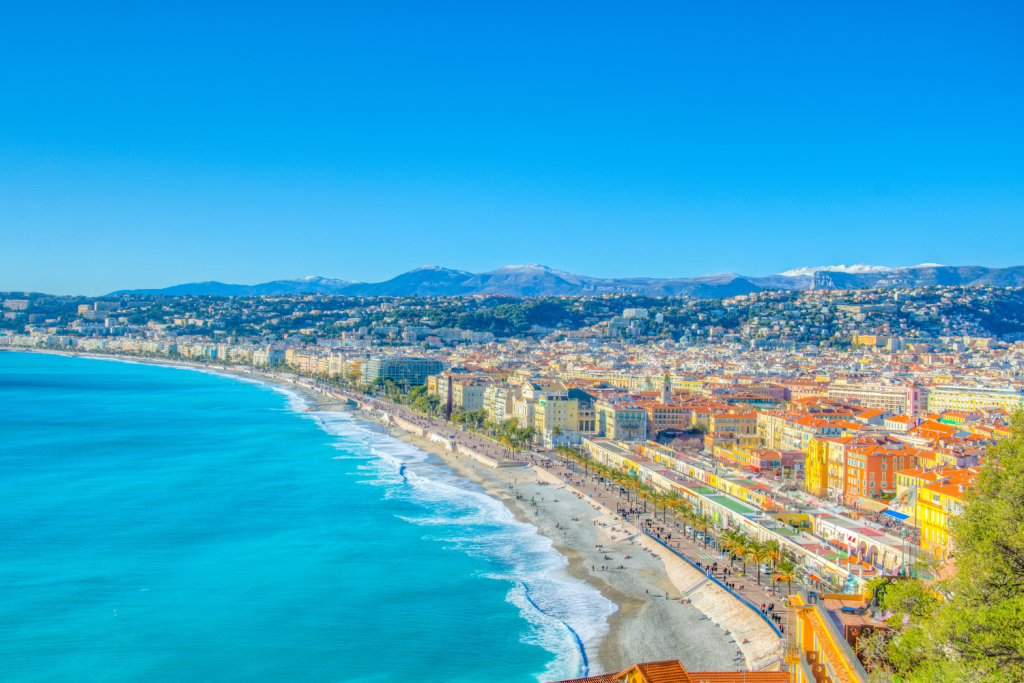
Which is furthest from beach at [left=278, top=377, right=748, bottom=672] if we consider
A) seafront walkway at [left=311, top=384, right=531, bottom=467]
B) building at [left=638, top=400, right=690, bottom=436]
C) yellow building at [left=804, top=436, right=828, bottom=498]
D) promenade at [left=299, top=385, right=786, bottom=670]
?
building at [left=638, top=400, right=690, bottom=436]

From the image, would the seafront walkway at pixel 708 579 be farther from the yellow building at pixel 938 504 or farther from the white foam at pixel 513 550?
the yellow building at pixel 938 504

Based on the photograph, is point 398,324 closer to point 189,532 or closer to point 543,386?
point 543,386

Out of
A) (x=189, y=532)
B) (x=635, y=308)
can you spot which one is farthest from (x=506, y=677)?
(x=635, y=308)

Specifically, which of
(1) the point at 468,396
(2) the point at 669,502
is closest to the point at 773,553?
(2) the point at 669,502

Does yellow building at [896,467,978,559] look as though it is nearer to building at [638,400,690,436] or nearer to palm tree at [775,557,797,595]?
palm tree at [775,557,797,595]

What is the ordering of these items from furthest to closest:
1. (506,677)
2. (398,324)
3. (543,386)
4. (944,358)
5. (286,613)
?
1. (398,324)
2. (944,358)
3. (543,386)
4. (286,613)
5. (506,677)

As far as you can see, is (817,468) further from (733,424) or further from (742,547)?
(733,424)
